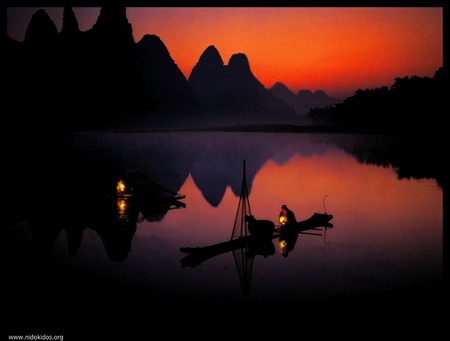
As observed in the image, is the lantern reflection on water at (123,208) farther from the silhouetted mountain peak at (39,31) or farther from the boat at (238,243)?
the silhouetted mountain peak at (39,31)

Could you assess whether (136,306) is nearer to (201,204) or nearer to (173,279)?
(173,279)

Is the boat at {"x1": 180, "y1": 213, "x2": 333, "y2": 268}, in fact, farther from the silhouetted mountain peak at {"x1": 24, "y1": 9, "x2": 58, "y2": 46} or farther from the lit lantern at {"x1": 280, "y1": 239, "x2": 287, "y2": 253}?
the silhouetted mountain peak at {"x1": 24, "y1": 9, "x2": 58, "y2": 46}

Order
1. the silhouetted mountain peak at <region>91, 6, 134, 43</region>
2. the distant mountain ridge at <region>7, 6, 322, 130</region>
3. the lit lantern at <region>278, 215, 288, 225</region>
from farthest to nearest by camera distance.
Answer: the silhouetted mountain peak at <region>91, 6, 134, 43</region>, the distant mountain ridge at <region>7, 6, 322, 130</region>, the lit lantern at <region>278, 215, 288, 225</region>

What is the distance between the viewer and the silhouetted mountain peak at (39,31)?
152m

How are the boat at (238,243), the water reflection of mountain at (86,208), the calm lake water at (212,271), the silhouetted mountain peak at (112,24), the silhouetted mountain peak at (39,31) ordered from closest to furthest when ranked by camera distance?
the calm lake water at (212,271), the boat at (238,243), the water reflection of mountain at (86,208), the silhouetted mountain peak at (39,31), the silhouetted mountain peak at (112,24)

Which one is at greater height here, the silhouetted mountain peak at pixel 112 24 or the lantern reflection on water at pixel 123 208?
the silhouetted mountain peak at pixel 112 24

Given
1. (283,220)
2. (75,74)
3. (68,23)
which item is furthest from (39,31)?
(283,220)

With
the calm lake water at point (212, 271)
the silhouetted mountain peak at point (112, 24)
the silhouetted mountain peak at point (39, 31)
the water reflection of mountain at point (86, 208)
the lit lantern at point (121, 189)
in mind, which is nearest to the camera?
the calm lake water at point (212, 271)

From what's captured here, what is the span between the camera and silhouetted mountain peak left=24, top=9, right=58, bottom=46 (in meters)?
152

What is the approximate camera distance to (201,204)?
31.8 m

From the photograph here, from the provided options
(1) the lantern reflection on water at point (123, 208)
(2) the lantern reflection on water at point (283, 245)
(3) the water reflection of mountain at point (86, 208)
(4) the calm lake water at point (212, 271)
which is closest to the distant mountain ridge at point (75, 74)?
(3) the water reflection of mountain at point (86, 208)

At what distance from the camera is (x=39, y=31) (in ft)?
501

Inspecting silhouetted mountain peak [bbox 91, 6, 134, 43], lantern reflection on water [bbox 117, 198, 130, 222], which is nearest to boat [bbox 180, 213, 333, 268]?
lantern reflection on water [bbox 117, 198, 130, 222]

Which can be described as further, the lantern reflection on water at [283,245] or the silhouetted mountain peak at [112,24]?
the silhouetted mountain peak at [112,24]
